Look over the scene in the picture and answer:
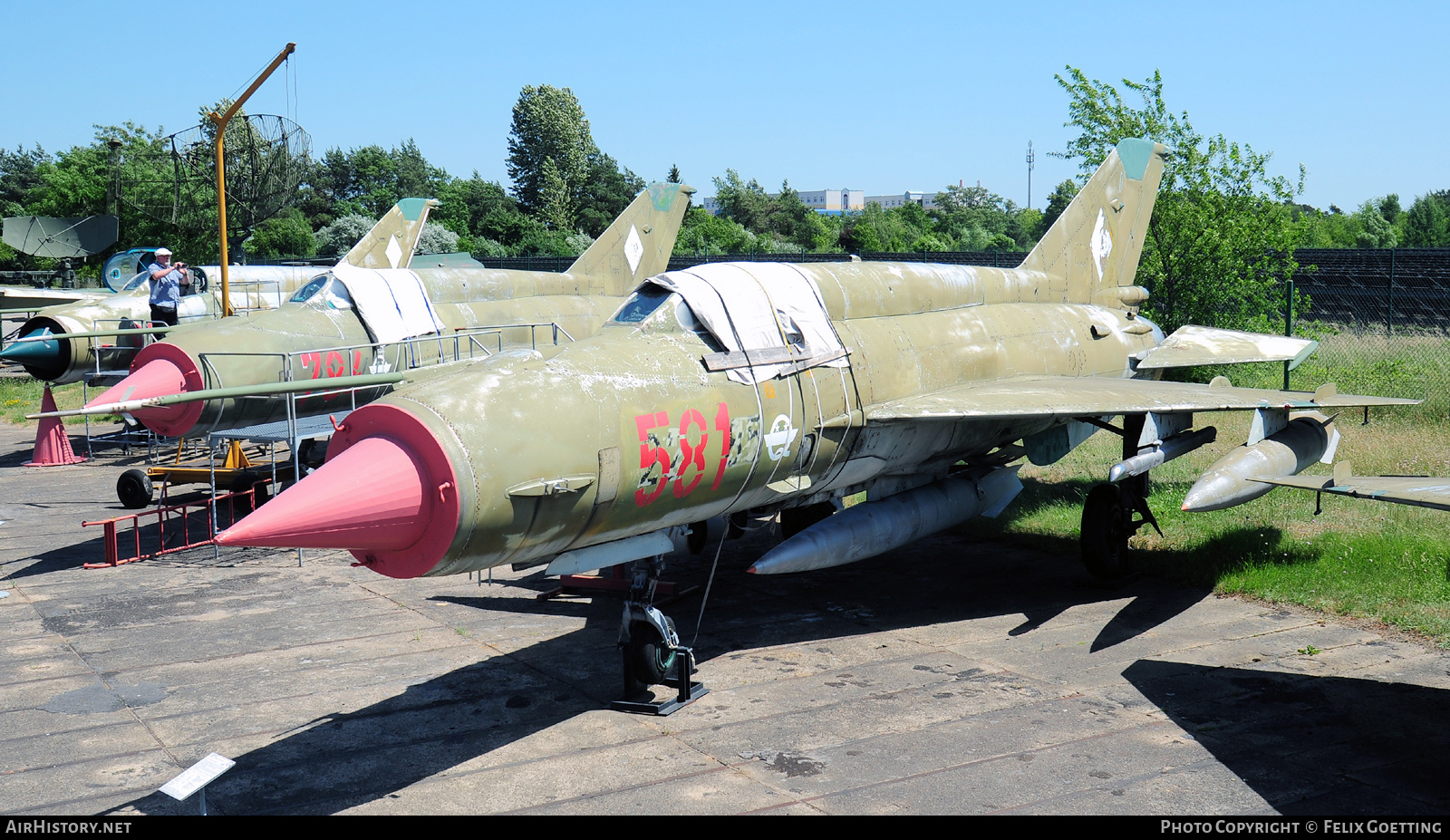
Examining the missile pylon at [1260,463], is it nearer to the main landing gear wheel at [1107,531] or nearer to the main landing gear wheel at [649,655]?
the main landing gear wheel at [1107,531]

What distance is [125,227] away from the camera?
5469cm

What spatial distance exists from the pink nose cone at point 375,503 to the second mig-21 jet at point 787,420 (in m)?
0.01

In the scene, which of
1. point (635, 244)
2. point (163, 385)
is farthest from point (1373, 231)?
point (163, 385)

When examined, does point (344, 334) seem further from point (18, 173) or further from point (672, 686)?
point (18, 173)

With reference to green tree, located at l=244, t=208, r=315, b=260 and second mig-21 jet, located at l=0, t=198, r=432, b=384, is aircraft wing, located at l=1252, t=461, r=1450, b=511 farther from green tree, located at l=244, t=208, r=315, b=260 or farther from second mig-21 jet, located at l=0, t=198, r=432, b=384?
green tree, located at l=244, t=208, r=315, b=260

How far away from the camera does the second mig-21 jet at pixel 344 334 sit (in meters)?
13.4

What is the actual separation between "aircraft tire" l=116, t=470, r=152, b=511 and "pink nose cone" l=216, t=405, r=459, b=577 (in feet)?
37.6

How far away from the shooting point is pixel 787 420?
878 cm

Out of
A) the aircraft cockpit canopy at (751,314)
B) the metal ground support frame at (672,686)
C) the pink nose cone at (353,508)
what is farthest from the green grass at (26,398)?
the pink nose cone at (353,508)

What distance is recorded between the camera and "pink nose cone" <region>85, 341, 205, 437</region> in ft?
42.0
